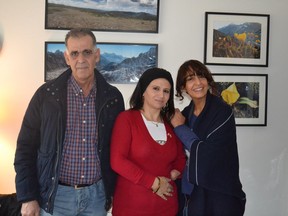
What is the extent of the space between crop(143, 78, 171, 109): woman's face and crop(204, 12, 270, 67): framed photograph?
113cm

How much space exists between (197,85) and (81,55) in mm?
618

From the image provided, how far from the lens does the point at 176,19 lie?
258 cm

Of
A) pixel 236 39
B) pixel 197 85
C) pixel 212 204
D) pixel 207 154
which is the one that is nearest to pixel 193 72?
pixel 197 85

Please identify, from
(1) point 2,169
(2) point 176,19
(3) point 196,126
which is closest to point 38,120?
(3) point 196,126

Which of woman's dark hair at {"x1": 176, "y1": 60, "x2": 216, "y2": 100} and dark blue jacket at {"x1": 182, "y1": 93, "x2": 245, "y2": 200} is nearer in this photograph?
dark blue jacket at {"x1": 182, "y1": 93, "x2": 245, "y2": 200}

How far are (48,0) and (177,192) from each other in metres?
1.87

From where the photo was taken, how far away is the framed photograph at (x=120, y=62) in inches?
98.4

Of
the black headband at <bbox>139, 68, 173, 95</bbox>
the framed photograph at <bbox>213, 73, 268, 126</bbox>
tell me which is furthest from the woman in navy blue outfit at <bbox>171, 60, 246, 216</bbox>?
the framed photograph at <bbox>213, 73, 268, 126</bbox>

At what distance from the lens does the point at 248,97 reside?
8.64 feet

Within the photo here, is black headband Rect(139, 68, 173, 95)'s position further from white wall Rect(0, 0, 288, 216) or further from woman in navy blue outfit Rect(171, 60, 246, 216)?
white wall Rect(0, 0, 288, 216)

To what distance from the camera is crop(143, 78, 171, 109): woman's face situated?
1.55 meters

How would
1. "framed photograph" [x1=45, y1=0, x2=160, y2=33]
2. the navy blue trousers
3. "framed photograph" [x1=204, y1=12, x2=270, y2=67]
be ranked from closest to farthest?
the navy blue trousers
"framed photograph" [x1=45, y1=0, x2=160, y2=33]
"framed photograph" [x1=204, y1=12, x2=270, y2=67]

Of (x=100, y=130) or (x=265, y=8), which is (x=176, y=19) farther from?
(x=100, y=130)

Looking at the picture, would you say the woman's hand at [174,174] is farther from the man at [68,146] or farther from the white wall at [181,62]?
the white wall at [181,62]
